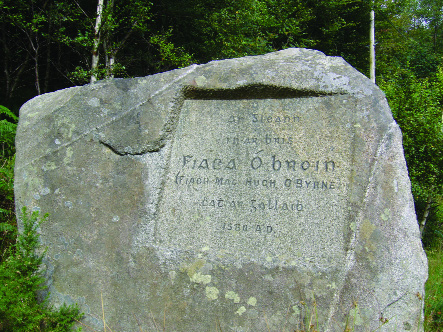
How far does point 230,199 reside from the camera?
2.96 metres

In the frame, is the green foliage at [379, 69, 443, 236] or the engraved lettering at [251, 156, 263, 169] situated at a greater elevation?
the green foliage at [379, 69, 443, 236]

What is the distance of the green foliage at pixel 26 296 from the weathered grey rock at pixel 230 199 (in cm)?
19

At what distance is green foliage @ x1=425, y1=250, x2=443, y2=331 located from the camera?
328cm

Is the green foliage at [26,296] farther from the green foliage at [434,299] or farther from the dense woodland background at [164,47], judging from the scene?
the green foliage at [434,299]

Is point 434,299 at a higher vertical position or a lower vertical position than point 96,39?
lower

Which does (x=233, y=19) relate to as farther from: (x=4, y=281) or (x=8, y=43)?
(x=4, y=281)

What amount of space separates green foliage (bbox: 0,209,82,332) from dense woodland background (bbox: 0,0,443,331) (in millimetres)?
995

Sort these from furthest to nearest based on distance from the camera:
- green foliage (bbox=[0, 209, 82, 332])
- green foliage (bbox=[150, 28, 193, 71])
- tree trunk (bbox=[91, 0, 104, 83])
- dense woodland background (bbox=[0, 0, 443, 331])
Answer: green foliage (bbox=[150, 28, 193, 71]) < tree trunk (bbox=[91, 0, 104, 83]) < dense woodland background (bbox=[0, 0, 443, 331]) < green foliage (bbox=[0, 209, 82, 332])

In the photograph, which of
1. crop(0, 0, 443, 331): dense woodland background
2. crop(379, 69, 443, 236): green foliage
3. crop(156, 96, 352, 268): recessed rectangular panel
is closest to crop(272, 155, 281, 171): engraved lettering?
crop(156, 96, 352, 268): recessed rectangular panel

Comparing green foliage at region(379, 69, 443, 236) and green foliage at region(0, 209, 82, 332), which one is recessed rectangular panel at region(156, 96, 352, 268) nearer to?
green foliage at region(0, 209, 82, 332)

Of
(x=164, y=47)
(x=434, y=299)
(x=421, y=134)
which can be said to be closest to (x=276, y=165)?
(x=434, y=299)

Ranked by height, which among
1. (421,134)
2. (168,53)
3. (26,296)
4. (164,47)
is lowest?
(26,296)

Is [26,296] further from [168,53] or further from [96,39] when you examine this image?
[168,53]

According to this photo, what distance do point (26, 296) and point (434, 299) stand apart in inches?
142
